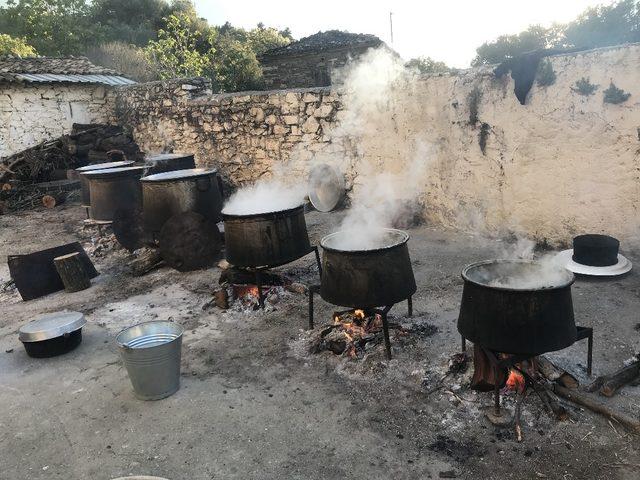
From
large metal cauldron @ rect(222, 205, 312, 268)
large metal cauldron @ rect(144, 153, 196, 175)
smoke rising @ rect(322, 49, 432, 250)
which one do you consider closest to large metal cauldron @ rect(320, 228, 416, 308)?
large metal cauldron @ rect(222, 205, 312, 268)

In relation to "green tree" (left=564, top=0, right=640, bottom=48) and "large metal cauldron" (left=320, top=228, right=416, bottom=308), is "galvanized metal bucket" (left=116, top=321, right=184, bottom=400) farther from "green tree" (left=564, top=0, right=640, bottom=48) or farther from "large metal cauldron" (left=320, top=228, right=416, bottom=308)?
"green tree" (left=564, top=0, right=640, bottom=48)

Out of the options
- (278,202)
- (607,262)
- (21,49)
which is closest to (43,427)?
(278,202)

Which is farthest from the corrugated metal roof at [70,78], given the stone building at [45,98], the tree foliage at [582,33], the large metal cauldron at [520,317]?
the tree foliage at [582,33]

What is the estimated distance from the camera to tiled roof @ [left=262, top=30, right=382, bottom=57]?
21031mm

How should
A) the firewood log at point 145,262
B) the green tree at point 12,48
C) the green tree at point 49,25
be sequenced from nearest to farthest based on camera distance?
the firewood log at point 145,262
the green tree at point 12,48
the green tree at point 49,25

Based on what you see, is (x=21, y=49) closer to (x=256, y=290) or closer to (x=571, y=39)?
(x=256, y=290)

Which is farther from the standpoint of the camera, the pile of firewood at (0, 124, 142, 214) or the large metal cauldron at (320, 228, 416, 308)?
the pile of firewood at (0, 124, 142, 214)

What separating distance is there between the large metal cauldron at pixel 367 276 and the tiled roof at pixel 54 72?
12286 millimetres

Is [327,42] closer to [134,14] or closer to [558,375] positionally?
[134,14]

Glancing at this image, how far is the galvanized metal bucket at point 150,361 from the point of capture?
3557 millimetres

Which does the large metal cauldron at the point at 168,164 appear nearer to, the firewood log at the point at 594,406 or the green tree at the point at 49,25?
the firewood log at the point at 594,406

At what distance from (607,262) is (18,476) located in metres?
5.74

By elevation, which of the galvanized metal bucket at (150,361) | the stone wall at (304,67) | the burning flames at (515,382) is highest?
the stone wall at (304,67)

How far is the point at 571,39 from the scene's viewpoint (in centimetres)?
2688
